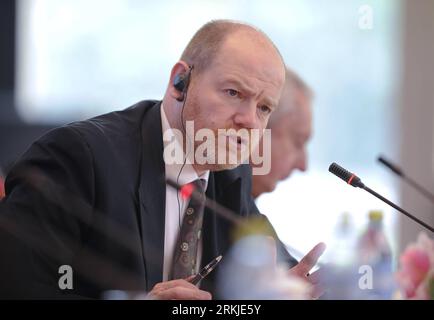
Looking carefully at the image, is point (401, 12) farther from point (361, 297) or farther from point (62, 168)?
point (62, 168)

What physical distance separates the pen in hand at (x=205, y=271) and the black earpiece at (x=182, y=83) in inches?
12.4

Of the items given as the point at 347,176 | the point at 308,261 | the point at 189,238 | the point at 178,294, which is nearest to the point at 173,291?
the point at 178,294

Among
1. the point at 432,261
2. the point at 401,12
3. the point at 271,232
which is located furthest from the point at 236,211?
the point at 401,12

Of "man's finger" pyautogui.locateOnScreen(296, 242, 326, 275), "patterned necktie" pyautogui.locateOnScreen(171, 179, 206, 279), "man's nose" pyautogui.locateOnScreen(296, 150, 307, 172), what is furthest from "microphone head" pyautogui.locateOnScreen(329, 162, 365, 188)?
"man's nose" pyautogui.locateOnScreen(296, 150, 307, 172)

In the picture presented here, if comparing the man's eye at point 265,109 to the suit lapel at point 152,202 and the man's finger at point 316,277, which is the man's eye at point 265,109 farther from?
the man's finger at point 316,277

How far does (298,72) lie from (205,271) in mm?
674

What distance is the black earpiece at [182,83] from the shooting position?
4.62 ft

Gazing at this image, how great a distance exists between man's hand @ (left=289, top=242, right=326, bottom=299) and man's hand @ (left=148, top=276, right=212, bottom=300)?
0.68ft

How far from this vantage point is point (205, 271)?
134cm

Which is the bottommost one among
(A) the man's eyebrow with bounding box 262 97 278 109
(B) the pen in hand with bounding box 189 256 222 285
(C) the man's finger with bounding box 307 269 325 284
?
(C) the man's finger with bounding box 307 269 325 284

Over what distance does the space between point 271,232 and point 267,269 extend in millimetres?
125

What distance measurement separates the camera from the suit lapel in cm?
132

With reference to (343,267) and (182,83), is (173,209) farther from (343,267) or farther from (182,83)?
(343,267)

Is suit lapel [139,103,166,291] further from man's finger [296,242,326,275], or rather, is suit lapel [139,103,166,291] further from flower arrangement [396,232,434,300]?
flower arrangement [396,232,434,300]
